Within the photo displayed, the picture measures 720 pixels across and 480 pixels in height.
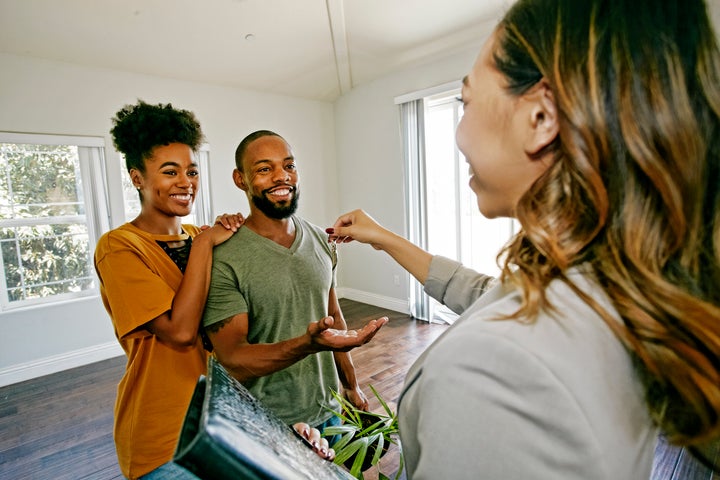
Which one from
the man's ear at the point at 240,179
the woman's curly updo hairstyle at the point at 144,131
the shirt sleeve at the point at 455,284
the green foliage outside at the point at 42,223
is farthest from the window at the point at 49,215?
the shirt sleeve at the point at 455,284

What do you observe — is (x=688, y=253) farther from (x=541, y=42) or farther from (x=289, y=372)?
(x=289, y=372)

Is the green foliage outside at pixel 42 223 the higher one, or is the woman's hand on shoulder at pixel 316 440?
the green foliage outside at pixel 42 223

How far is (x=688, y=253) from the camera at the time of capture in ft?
1.33

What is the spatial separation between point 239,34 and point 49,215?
2406 millimetres

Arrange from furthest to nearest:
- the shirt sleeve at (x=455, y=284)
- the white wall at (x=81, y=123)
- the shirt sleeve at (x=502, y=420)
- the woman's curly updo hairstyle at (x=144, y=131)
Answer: the white wall at (x=81, y=123)
the woman's curly updo hairstyle at (x=144, y=131)
the shirt sleeve at (x=455, y=284)
the shirt sleeve at (x=502, y=420)

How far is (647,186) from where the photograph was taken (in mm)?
398

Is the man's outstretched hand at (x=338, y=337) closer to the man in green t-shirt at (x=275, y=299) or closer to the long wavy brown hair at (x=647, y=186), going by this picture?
the man in green t-shirt at (x=275, y=299)

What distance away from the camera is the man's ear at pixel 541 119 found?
437mm

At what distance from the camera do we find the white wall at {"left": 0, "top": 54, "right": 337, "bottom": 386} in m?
3.16

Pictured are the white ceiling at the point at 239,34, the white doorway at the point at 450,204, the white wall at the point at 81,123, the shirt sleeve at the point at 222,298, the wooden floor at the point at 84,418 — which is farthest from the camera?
the white doorway at the point at 450,204

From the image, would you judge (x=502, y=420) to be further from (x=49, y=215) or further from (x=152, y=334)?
(x=49, y=215)

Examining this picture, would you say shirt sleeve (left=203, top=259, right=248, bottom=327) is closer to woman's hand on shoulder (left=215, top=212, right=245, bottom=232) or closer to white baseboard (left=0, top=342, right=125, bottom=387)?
woman's hand on shoulder (left=215, top=212, right=245, bottom=232)

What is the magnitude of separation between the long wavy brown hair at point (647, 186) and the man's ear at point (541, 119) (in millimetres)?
16

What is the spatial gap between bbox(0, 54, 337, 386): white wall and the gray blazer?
13.4 ft
